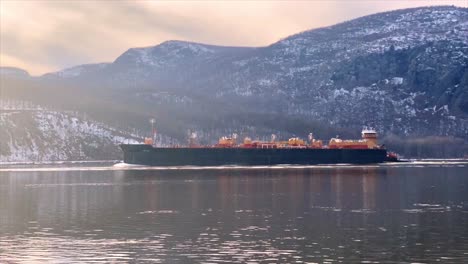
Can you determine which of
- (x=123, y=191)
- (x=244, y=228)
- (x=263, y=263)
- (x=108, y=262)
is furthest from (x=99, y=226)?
(x=123, y=191)

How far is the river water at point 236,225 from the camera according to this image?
5969 centimetres

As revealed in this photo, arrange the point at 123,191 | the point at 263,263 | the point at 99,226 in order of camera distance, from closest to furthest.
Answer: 1. the point at 263,263
2. the point at 99,226
3. the point at 123,191

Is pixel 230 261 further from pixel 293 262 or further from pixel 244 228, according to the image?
pixel 244 228

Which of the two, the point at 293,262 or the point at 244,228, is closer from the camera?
the point at 293,262

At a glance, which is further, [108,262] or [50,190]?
[50,190]

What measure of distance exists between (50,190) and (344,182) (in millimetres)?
52329

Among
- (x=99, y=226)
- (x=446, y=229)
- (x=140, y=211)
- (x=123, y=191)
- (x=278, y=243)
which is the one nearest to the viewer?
(x=278, y=243)

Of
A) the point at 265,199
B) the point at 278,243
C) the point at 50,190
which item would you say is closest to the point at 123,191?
the point at 50,190

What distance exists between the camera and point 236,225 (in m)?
77.0

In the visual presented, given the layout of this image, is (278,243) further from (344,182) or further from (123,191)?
Result: (344,182)

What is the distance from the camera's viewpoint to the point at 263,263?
56.0 m

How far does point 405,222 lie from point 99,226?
A: 30.2 metres

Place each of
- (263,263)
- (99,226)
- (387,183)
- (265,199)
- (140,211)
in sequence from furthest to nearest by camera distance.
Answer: (387,183) < (265,199) < (140,211) < (99,226) < (263,263)

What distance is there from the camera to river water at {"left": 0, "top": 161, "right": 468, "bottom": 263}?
5969 centimetres
